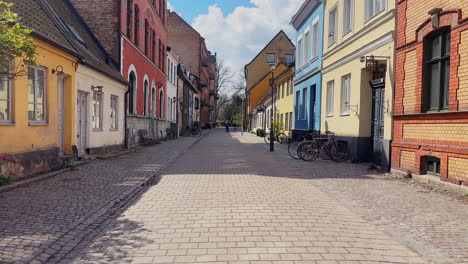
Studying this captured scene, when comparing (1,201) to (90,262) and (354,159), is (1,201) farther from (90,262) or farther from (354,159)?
(354,159)

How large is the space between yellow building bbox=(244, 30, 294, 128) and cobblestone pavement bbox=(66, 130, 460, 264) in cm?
4573

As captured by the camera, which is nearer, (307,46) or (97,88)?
(97,88)

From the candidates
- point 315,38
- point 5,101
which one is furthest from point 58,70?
point 315,38

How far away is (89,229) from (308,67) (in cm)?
1781

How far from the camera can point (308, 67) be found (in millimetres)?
21094

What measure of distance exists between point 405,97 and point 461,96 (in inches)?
87.5

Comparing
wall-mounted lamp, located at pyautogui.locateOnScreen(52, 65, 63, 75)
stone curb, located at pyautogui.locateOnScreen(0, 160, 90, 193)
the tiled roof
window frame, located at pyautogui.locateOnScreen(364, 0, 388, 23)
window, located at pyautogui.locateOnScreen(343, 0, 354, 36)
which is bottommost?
stone curb, located at pyautogui.locateOnScreen(0, 160, 90, 193)

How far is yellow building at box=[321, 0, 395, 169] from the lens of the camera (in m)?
10.9

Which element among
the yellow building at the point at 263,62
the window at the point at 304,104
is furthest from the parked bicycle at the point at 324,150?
the yellow building at the point at 263,62

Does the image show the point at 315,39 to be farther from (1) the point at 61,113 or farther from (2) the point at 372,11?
(1) the point at 61,113

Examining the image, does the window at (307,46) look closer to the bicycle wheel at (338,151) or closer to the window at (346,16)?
the window at (346,16)

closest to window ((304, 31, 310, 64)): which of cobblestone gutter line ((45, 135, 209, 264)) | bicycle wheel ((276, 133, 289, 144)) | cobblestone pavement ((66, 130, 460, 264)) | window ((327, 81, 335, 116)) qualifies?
window ((327, 81, 335, 116))

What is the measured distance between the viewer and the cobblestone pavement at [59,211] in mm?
4156

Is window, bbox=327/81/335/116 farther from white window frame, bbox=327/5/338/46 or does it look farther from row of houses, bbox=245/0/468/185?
white window frame, bbox=327/5/338/46
